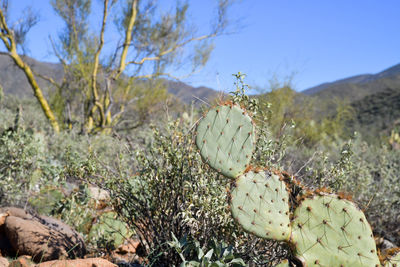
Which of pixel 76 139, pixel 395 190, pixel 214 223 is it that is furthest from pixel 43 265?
pixel 76 139

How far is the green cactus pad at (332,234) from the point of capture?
2400 millimetres

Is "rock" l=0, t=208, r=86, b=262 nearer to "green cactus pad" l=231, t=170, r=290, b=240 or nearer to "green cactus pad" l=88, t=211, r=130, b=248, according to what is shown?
"green cactus pad" l=88, t=211, r=130, b=248

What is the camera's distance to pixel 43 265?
2.81 m

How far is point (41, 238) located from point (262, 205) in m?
2.06

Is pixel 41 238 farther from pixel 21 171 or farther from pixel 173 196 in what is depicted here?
pixel 21 171

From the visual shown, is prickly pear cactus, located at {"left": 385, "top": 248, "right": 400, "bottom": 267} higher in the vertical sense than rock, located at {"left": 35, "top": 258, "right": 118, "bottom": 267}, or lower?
lower

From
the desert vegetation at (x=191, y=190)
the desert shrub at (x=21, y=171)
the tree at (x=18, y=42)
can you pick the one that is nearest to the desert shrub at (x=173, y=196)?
the desert vegetation at (x=191, y=190)

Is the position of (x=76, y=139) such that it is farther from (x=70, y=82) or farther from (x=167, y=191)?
(x=167, y=191)

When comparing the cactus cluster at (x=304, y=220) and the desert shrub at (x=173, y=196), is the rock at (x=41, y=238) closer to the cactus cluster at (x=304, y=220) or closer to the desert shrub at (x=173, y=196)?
the desert shrub at (x=173, y=196)

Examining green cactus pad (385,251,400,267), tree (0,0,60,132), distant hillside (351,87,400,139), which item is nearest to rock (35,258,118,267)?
green cactus pad (385,251,400,267)

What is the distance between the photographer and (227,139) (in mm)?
2695

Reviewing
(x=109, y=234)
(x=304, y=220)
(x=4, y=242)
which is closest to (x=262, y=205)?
(x=304, y=220)

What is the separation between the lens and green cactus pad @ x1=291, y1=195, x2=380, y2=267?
7.88 feet

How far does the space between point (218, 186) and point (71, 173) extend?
1.22 metres
